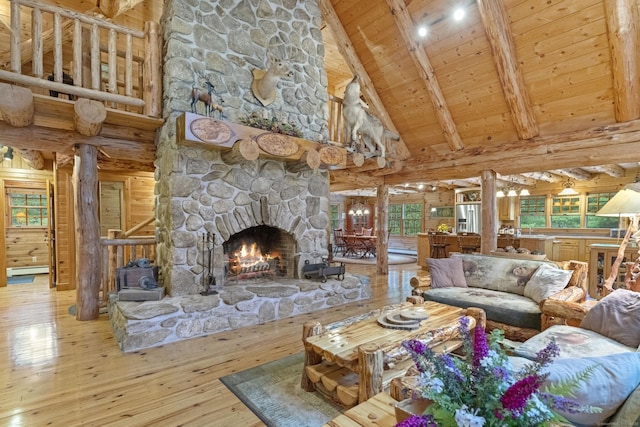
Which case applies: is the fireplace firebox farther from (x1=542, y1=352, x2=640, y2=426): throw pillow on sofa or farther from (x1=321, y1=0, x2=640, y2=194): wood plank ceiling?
(x1=542, y1=352, x2=640, y2=426): throw pillow on sofa

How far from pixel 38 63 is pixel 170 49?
126 centimetres

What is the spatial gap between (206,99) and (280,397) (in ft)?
10.6

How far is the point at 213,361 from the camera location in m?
2.88

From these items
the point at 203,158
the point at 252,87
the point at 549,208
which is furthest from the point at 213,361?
the point at 549,208

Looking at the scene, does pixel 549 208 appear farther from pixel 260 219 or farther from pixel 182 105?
pixel 182 105

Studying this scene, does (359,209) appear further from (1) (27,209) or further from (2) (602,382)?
(2) (602,382)

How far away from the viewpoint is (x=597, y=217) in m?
8.45

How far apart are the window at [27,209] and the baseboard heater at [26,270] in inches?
37.9

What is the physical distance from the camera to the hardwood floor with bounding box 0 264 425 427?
2.08m

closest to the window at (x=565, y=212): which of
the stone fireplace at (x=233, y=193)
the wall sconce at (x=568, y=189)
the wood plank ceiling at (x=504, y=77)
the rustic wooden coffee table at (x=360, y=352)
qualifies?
the wall sconce at (x=568, y=189)

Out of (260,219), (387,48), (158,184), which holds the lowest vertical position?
(260,219)

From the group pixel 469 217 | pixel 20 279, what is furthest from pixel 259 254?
pixel 469 217

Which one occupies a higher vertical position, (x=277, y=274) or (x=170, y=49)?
(x=170, y=49)

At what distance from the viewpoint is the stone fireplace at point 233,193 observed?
12.1ft
